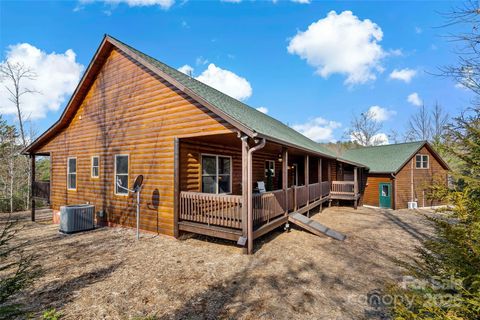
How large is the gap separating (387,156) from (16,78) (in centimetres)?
3282

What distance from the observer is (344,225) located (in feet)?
34.4

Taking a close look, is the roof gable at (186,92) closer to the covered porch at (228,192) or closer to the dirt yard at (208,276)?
the covered porch at (228,192)

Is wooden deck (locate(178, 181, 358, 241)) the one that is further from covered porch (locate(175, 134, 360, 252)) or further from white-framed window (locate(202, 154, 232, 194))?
white-framed window (locate(202, 154, 232, 194))

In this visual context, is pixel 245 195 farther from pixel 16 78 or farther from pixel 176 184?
pixel 16 78

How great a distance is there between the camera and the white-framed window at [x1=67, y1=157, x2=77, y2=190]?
36.9 ft

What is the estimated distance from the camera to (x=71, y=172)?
1134 centimetres

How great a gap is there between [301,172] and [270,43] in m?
10.3

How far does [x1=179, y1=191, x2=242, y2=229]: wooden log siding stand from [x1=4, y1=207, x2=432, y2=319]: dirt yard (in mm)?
856

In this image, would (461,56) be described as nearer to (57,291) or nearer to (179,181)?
(179,181)

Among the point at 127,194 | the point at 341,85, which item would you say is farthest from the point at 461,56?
the point at 341,85

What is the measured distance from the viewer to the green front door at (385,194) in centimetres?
1753

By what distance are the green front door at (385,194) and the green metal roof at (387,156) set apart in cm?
131

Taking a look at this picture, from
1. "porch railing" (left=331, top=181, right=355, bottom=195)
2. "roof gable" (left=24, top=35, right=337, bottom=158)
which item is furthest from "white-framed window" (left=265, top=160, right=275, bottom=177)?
"porch railing" (left=331, top=181, right=355, bottom=195)

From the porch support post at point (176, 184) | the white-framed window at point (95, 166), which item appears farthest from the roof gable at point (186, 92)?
the white-framed window at point (95, 166)
